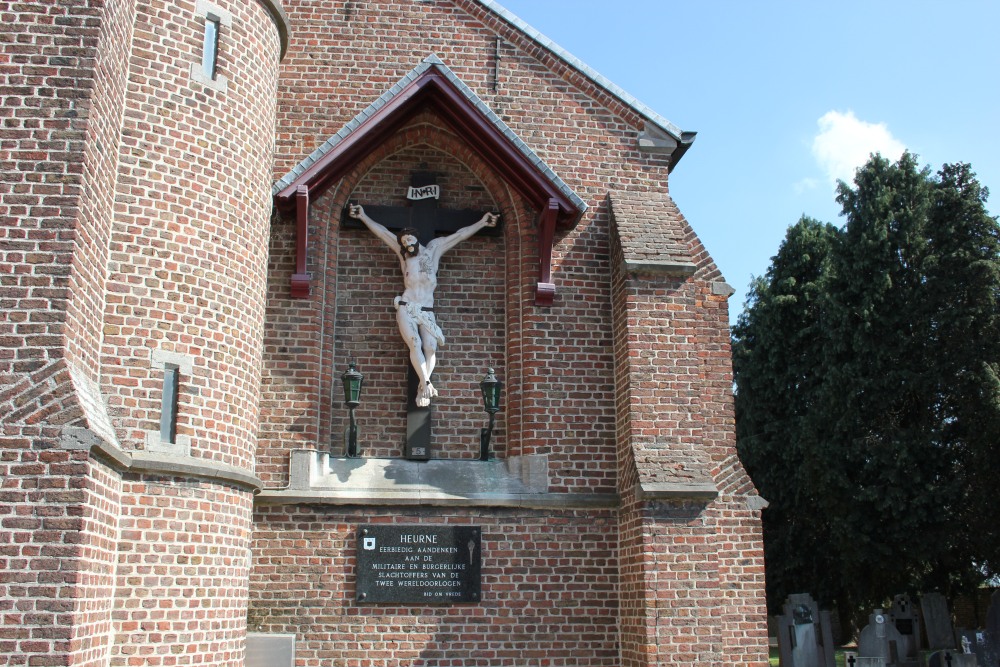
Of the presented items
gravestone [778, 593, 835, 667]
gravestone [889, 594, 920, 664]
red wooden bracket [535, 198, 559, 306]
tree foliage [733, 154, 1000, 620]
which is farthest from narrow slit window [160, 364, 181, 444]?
tree foliage [733, 154, 1000, 620]

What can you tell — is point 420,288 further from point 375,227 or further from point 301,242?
point 301,242

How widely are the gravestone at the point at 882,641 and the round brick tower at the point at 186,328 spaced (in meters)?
12.7

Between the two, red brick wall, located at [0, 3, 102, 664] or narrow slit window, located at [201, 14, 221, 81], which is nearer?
red brick wall, located at [0, 3, 102, 664]

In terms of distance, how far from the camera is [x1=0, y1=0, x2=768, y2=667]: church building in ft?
23.9

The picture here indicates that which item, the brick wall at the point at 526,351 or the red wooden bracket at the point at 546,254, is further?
the red wooden bracket at the point at 546,254

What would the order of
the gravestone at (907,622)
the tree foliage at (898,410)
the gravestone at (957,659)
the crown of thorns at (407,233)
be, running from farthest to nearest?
the tree foliage at (898,410) → the gravestone at (907,622) → the gravestone at (957,659) → the crown of thorns at (407,233)

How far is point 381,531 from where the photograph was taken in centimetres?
961

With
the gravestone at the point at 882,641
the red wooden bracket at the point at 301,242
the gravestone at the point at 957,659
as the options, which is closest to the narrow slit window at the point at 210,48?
the red wooden bracket at the point at 301,242

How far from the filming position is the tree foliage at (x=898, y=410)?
2002cm

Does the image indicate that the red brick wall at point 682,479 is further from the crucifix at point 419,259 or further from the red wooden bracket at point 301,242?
the red wooden bracket at point 301,242

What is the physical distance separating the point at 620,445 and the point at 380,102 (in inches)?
185

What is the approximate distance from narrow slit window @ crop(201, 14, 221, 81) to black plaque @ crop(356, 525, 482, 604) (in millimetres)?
4836

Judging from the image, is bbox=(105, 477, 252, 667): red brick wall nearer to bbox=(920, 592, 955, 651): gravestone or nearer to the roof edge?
the roof edge

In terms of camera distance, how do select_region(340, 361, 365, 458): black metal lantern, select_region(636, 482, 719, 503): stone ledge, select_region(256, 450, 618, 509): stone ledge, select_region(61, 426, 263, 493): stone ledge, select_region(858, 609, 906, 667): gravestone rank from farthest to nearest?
select_region(858, 609, 906, 667): gravestone, select_region(340, 361, 365, 458): black metal lantern, select_region(256, 450, 618, 509): stone ledge, select_region(636, 482, 719, 503): stone ledge, select_region(61, 426, 263, 493): stone ledge
